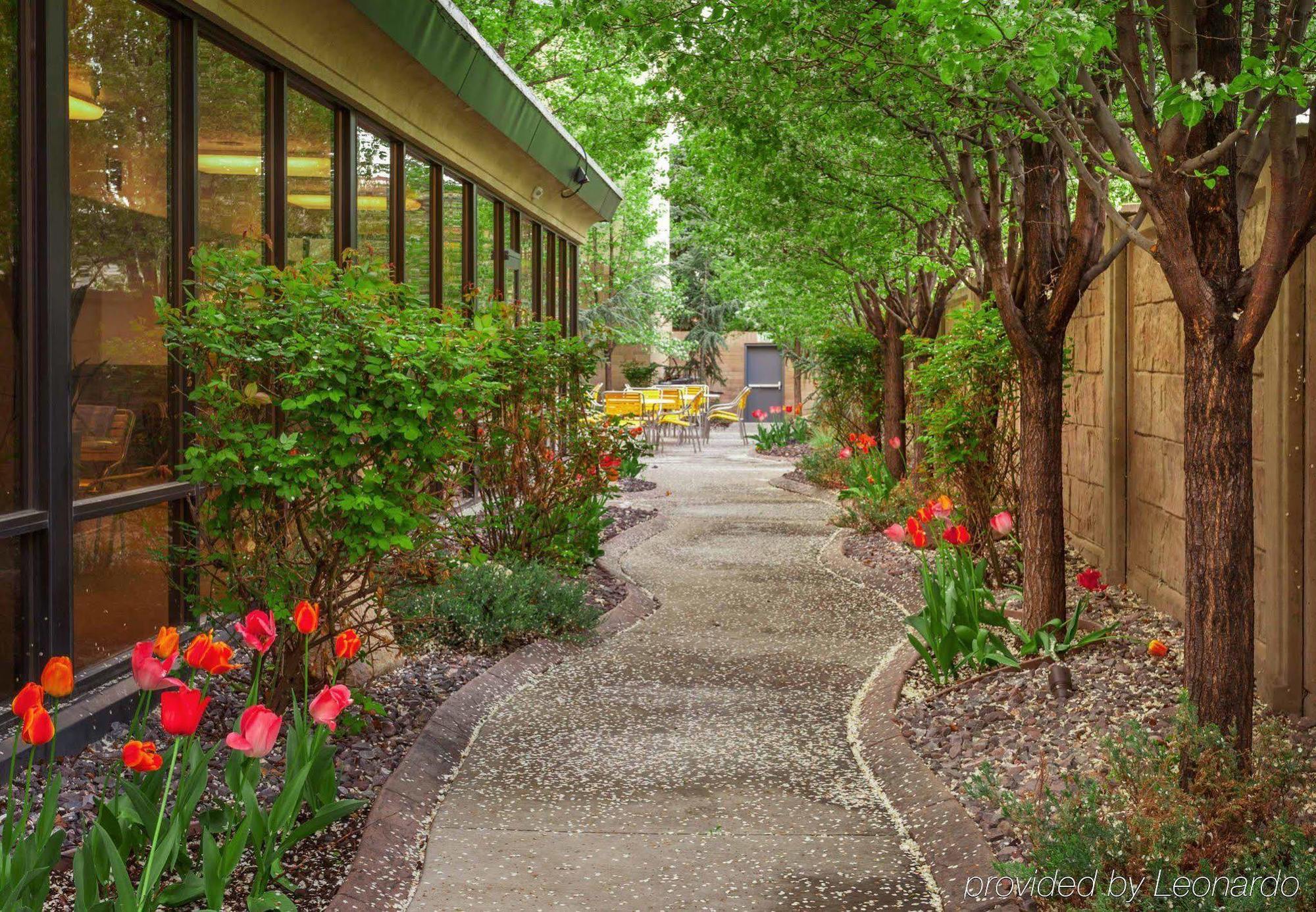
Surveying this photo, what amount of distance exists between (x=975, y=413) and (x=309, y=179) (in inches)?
162

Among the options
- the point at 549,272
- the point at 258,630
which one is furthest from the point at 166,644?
the point at 549,272

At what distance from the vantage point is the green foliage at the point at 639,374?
29.3m

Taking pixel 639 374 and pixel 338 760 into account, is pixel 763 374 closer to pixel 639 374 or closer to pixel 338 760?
pixel 639 374

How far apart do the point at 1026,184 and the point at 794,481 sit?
9.97m

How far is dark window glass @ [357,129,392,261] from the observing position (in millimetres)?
7656

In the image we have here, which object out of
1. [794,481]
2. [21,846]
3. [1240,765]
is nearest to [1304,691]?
[1240,765]

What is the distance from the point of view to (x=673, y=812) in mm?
4039

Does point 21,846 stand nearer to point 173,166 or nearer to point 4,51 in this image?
point 4,51

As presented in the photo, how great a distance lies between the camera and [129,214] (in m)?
4.69

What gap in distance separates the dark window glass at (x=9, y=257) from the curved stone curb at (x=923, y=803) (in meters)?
2.84

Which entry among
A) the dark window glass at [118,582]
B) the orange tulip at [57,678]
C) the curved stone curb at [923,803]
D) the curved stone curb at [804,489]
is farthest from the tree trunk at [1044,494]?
the curved stone curb at [804,489]

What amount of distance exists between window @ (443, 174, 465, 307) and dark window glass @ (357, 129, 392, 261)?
1.49 meters

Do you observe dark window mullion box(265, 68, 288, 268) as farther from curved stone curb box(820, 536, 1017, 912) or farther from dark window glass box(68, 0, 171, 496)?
curved stone curb box(820, 536, 1017, 912)

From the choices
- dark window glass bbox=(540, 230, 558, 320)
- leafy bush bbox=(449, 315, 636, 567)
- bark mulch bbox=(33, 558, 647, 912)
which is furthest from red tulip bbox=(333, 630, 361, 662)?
dark window glass bbox=(540, 230, 558, 320)
